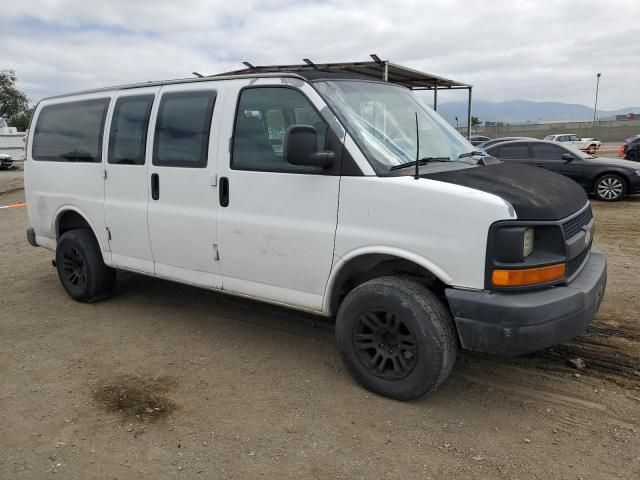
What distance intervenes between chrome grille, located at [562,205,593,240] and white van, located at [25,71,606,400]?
2 centimetres

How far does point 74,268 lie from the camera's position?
5602 mm

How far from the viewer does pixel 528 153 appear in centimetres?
1233

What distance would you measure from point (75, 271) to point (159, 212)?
1689 millimetres

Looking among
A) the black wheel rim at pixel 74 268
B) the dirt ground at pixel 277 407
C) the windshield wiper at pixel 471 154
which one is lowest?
the dirt ground at pixel 277 407

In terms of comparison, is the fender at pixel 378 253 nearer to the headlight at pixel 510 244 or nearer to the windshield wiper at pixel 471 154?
the headlight at pixel 510 244

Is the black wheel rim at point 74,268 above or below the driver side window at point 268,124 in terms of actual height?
below

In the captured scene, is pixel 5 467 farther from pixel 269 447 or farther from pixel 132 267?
pixel 132 267

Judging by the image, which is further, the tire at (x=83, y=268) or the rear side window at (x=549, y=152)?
the rear side window at (x=549, y=152)

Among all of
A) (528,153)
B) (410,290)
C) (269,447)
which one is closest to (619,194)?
(528,153)

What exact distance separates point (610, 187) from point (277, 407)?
36.3ft

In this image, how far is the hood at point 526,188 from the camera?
305cm

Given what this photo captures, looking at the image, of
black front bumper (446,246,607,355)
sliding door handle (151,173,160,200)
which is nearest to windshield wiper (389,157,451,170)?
black front bumper (446,246,607,355)

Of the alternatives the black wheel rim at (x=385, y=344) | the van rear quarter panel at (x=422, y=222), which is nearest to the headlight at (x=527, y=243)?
the van rear quarter panel at (x=422, y=222)

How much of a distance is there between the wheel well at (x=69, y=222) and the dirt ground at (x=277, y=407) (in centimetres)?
99
